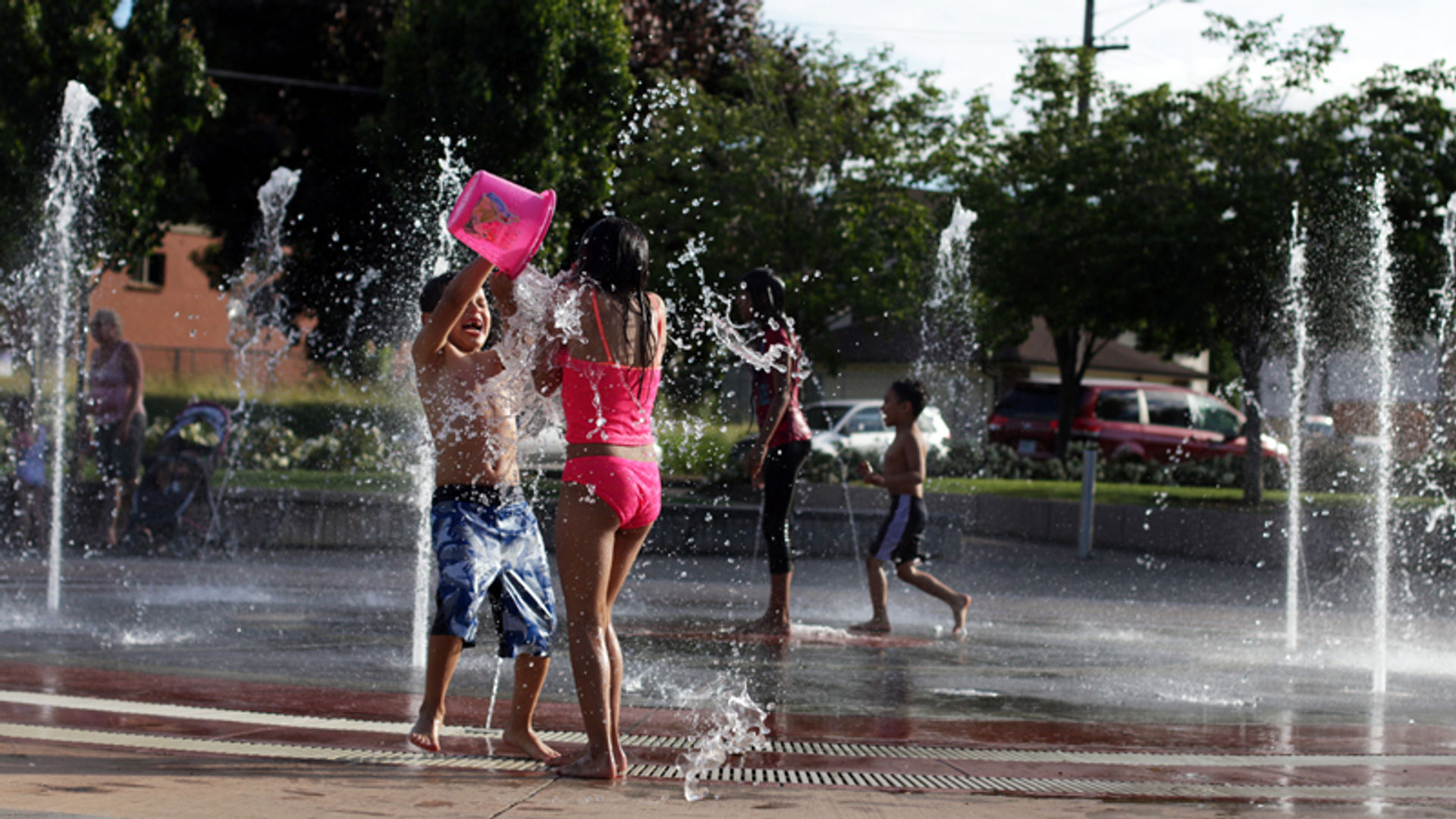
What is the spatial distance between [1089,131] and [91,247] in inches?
630

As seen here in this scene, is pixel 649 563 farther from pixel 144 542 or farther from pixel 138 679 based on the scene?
pixel 138 679

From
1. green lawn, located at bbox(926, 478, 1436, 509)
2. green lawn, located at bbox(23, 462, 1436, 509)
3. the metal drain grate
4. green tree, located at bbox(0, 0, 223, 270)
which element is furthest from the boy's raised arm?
green lawn, located at bbox(926, 478, 1436, 509)

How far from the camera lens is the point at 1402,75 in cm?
1850

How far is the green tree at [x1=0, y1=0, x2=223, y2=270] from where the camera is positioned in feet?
43.2

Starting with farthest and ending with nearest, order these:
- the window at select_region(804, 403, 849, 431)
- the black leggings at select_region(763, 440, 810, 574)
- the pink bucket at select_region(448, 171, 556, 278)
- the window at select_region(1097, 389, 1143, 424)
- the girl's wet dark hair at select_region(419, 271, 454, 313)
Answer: the window at select_region(804, 403, 849, 431), the window at select_region(1097, 389, 1143, 424), the black leggings at select_region(763, 440, 810, 574), the girl's wet dark hair at select_region(419, 271, 454, 313), the pink bucket at select_region(448, 171, 556, 278)

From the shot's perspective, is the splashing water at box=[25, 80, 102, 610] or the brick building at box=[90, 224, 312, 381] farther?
the brick building at box=[90, 224, 312, 381]

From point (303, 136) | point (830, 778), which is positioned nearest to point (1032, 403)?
point (303, 136)

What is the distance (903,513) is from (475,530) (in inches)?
165

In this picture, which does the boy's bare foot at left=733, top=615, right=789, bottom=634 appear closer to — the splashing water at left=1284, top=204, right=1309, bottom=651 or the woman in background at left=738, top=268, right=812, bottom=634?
the woman in background at left=738, top=268, right=812, bottom=634

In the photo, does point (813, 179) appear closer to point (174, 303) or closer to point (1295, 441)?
point (1295, 441)

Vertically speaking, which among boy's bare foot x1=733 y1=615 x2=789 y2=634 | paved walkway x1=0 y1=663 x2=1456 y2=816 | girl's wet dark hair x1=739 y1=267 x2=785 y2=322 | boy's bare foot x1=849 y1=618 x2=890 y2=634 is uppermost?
girl's wet dark hair x1=739 y1=267 x2=785 y2=322

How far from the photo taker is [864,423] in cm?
2492

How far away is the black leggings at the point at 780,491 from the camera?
7.75 meters

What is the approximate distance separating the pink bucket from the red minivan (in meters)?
20.1
